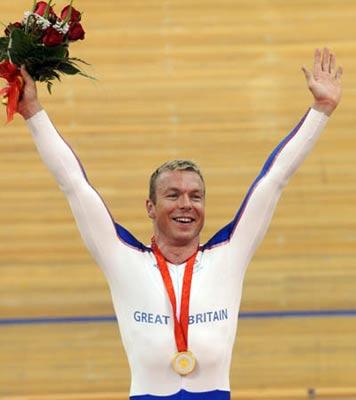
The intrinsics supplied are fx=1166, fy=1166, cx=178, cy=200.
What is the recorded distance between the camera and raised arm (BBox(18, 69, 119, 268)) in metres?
3.25

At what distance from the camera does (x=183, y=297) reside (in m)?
3.25

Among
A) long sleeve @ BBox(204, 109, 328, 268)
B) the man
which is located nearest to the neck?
the man

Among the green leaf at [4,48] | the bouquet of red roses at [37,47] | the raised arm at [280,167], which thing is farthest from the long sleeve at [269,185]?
the green leaf at [4,48]

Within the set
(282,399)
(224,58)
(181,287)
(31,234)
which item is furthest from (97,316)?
(181,287)

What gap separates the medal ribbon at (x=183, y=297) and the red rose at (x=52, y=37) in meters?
0.66

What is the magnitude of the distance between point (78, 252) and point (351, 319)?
1374 millimetres

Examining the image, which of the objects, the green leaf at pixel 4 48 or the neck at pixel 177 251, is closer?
the green leaf at pixel 4 48

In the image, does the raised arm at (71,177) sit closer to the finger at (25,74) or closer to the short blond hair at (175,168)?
the finger at (25,74)

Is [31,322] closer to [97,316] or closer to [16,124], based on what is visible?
[97,316]

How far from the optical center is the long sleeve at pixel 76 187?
3.27 meters

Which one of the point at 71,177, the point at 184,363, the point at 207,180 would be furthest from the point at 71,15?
the point at 207,180

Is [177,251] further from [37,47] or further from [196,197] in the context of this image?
[37,47]

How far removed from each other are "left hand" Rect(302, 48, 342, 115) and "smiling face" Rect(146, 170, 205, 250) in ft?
→ 1.34

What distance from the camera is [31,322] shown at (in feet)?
18.7
